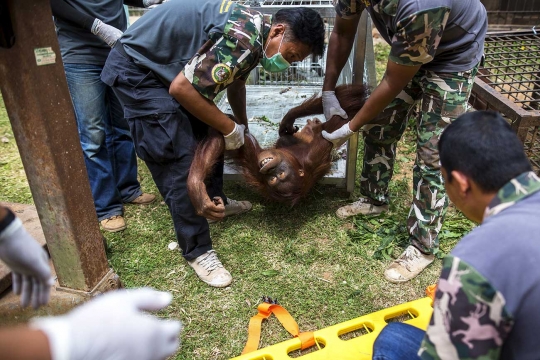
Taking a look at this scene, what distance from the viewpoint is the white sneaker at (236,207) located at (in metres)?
3.77

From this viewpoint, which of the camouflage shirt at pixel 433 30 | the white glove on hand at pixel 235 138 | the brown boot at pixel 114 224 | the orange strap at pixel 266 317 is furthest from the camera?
the brown boot at pixel 114 224

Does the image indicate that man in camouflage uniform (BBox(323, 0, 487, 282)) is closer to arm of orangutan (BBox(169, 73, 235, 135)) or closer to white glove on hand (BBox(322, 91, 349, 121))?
white glove on hand (BBox(322, 91, 349, 121))

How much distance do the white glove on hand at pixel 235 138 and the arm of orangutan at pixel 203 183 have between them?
0.36ft

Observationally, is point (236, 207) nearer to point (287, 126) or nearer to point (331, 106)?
point (287, 126)

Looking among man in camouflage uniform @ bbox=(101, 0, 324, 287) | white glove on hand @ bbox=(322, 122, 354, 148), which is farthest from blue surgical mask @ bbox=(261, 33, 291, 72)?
white glove on hand @ bbox=(322, 122, 354, 148)

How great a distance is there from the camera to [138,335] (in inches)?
44.8

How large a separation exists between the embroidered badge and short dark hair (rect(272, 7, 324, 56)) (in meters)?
0.43

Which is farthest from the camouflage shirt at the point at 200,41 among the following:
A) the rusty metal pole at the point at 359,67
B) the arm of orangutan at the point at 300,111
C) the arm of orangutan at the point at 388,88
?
the arm of orangutan at the point at 300,111

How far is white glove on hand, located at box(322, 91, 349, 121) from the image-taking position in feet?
11.0

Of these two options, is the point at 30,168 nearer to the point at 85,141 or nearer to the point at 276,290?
the point at 85,141

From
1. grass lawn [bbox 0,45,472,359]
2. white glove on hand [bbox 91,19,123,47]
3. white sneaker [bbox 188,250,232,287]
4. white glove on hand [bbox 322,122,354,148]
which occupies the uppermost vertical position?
white glove on hand [bbox 91,19,123,47]

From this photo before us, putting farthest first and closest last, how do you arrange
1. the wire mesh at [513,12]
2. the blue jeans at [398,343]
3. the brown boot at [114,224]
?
the wire mesh at [513,12] < the brown boot at [114,224] < the blue jeans at [398,343]

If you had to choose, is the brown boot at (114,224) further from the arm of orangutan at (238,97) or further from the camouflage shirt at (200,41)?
the camouflage shirt at (200,41)

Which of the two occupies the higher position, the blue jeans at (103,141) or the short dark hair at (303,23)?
the short dark hair at (303,23)
